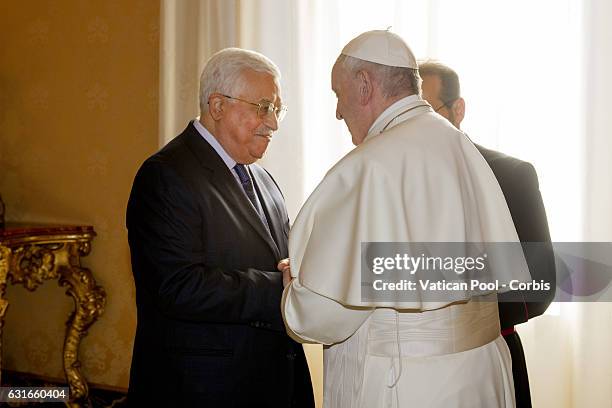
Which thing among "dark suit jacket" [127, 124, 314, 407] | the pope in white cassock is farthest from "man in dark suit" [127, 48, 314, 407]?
the pope in white cassock

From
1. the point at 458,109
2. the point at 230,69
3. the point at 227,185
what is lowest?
the point at 227,185

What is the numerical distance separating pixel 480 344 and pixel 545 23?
2171mm

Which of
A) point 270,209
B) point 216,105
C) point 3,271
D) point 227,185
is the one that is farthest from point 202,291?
point 3,271

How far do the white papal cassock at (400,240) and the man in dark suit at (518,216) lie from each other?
39cm

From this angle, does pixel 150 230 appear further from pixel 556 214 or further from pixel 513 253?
pixel 556 214

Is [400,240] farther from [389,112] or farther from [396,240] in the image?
[389,112]

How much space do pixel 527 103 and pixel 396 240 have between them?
80.8 inches

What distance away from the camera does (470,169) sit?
6.77 ft

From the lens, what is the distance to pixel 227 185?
257cm

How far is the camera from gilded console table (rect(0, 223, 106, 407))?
14.6 ft

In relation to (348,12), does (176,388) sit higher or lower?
lower

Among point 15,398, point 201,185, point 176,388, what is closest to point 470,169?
point 201,185

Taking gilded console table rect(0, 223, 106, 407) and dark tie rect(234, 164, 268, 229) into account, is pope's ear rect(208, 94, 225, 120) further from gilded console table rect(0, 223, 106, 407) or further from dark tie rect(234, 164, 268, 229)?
gilded console table rect(0, 223, 106, 407)

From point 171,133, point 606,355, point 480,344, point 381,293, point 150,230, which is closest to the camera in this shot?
point 381,293
